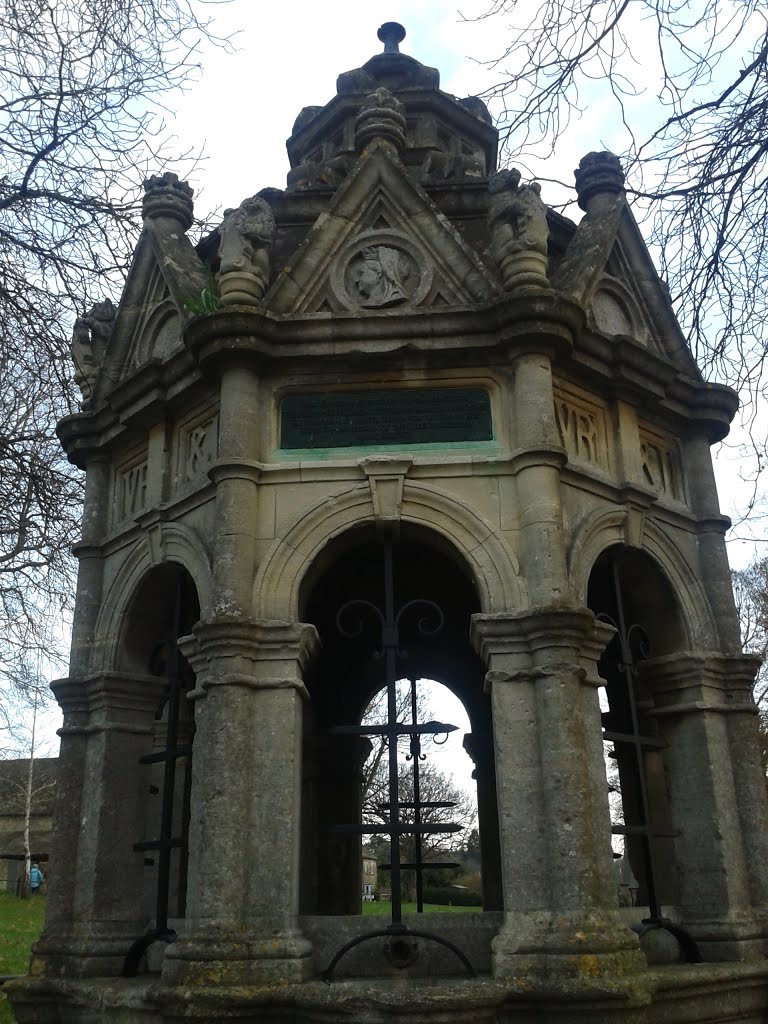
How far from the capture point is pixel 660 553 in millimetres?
7277

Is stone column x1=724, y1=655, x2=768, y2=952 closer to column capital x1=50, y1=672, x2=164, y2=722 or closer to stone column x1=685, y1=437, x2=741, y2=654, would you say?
stone column x1=685, y1=437, x2=741, y2=654

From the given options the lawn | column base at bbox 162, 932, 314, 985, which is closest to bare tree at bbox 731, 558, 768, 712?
the lawn

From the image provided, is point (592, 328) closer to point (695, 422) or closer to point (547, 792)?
point (695, 422)

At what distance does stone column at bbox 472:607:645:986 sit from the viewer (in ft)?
17.2

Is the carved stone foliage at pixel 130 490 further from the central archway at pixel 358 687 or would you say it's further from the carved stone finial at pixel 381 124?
the carved stone finial at pixel 381 124

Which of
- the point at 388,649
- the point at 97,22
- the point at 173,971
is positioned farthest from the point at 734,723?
the point at 97,22

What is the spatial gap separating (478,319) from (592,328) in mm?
1001

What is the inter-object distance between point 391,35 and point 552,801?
8359 mm

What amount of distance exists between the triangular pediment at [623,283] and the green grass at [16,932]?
23.9 ft

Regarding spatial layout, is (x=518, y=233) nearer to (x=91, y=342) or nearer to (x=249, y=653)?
(x=249, y=653)

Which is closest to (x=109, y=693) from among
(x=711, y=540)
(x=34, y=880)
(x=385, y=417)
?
(x=385, y=417)

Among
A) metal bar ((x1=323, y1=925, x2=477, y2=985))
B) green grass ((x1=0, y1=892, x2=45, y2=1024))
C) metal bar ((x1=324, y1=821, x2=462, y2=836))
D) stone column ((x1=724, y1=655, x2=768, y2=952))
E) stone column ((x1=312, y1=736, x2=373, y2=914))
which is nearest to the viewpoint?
metal bar ((x1=323, y1=925, x2=477, y2=985))

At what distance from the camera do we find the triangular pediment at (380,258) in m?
6.92

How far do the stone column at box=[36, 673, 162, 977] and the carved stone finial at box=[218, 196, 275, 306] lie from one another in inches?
119
